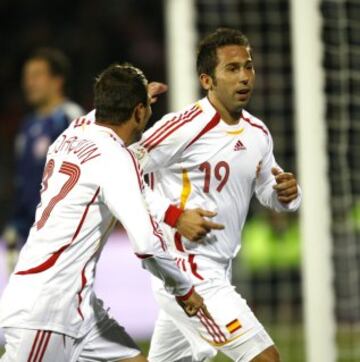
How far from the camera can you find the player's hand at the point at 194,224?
4723 mm

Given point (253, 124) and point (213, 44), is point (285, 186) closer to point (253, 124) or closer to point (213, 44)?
point (253, 124)

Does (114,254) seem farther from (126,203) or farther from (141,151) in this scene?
(126,203)

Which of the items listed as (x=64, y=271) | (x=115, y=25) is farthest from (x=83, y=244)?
(x=115, y=25)

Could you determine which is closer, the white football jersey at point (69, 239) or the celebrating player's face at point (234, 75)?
the white football jersey at point (69, 239)

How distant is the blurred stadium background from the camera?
26.4ft

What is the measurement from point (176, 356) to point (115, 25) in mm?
10253

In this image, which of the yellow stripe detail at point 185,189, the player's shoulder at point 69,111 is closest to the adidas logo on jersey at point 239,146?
the yellow stripe detail at point 185,189

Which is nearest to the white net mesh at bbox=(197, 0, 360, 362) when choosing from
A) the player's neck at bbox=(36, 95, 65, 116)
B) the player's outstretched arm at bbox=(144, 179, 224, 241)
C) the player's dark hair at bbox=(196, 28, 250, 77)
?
the player's neck at bbox=(36, 95, 65, 116)

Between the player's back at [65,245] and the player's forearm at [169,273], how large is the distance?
273 millimetres

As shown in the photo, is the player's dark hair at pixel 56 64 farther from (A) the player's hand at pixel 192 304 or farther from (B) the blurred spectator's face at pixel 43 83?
(A) the player's hand at pixel 192 304

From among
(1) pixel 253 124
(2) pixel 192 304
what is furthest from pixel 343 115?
(2) pixel 192 304

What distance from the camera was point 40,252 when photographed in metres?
4.43

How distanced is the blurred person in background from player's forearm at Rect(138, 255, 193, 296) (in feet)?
11.0

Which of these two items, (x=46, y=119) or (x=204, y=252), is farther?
(x=46, y=119)
